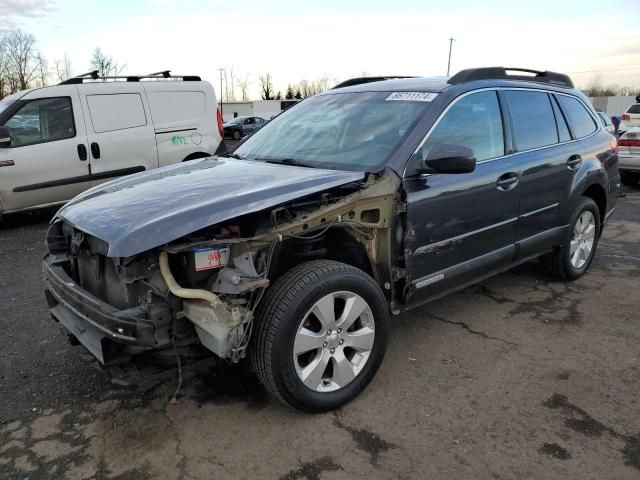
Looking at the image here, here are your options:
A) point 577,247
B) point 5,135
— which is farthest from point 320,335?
point 5,135

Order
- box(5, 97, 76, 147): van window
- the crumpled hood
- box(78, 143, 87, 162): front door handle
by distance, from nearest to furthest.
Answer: the crumpled hood → box(5, 97, 76, 147): van window → box(78, 143, 87, 162): front door handle

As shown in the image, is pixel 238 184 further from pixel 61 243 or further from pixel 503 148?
pixel 503 148

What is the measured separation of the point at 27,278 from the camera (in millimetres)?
5172

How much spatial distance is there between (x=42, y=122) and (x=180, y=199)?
5.66 m

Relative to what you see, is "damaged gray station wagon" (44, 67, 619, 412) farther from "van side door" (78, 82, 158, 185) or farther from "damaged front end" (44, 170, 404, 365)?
"van side door" (78, 82, 158, 185)

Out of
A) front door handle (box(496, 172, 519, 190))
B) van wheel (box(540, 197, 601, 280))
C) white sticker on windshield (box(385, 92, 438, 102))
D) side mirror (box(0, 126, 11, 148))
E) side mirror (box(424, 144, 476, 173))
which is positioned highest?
white sticker on windshield (box(385, 92, 438, 102))

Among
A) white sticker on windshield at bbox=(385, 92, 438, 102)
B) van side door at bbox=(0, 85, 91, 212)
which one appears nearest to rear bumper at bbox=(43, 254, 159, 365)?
white sticker on windshield at bbox=(385, 92, 438, 102)

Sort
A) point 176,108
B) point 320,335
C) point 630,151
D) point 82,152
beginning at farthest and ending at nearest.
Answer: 1. point 630,151
2. point 176,108
3. point 82,152
4. point 320,335

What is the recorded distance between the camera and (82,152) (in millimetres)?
7367

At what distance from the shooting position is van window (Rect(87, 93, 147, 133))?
7.55 m

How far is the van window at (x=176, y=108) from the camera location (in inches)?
320

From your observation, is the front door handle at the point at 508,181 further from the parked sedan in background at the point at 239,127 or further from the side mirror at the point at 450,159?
the parked sedan in background at the point at 239,127

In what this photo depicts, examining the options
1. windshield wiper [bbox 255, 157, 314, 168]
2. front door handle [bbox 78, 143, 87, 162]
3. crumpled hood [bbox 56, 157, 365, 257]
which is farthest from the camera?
front door handle [bbox 78, 143, 87, 162]

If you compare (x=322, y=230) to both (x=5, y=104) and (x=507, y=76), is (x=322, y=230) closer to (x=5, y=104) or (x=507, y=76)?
(x=507, y=76)
